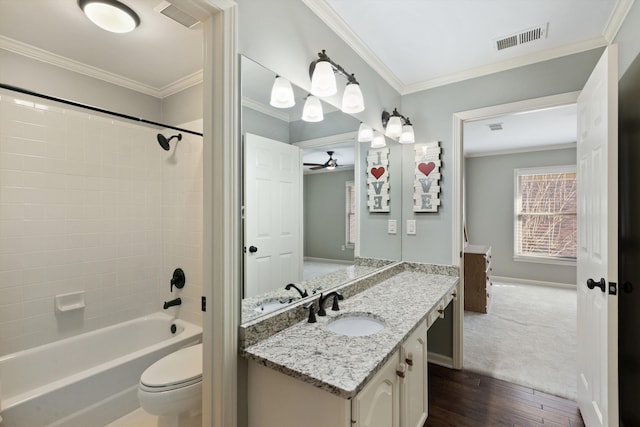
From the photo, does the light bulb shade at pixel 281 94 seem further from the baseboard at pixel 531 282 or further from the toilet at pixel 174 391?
the baseboard at pixel 531 282

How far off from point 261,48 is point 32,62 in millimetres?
1947

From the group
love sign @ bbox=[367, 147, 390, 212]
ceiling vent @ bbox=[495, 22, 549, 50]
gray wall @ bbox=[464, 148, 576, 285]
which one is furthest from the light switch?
gray wall @ bbox=[464, 148, 576, 285]

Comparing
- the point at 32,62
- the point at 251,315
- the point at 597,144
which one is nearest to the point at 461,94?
the point at 597,144

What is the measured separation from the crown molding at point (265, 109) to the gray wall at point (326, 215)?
0.37 meters

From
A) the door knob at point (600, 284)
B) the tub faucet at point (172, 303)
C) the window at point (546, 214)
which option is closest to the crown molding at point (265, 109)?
the door knob at point (600, 284)

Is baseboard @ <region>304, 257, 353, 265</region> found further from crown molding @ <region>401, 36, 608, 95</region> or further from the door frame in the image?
crown molding @ <region>401, 36, 608, 95</region>

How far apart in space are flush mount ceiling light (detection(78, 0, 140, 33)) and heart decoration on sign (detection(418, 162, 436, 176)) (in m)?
2.30

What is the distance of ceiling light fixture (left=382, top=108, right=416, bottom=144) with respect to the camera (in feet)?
8.20

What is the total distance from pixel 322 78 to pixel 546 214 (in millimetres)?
5559

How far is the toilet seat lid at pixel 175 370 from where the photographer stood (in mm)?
1594

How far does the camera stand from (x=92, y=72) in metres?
2.39

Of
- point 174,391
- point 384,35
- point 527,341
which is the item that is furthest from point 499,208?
point 174,391

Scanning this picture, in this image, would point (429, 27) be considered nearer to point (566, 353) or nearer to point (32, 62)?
point (32, 62)

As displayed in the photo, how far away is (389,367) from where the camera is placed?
1.26m
